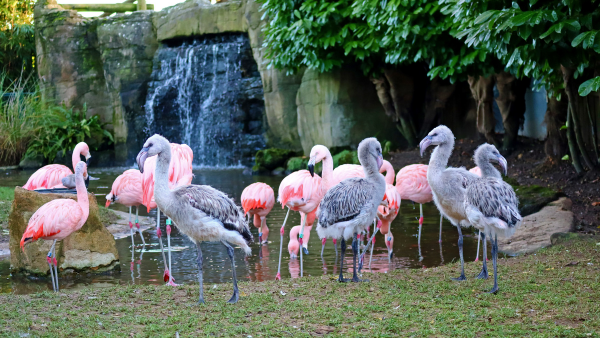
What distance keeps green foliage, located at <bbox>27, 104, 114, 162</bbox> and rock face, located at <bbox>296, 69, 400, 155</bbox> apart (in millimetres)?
7465

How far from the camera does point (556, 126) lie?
1016 cm

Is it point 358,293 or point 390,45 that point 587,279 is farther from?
point 390,45

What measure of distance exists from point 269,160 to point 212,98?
160 inches

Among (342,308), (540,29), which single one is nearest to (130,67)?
(540,29)

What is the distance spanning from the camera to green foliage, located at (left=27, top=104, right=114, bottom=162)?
18844mm

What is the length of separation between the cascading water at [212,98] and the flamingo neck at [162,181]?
14067 mm

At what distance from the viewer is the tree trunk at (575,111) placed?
8.16 m

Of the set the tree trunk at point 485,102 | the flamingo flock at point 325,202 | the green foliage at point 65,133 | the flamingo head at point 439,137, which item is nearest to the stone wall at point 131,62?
the green foliage at point 65,133

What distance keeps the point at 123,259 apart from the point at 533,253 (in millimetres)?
4434

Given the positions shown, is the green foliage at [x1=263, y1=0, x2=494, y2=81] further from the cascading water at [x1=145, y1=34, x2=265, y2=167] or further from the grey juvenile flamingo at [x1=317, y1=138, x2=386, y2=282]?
the grey juvenile flamingo at [x1=317, y1=138, x2=386, y2=282]

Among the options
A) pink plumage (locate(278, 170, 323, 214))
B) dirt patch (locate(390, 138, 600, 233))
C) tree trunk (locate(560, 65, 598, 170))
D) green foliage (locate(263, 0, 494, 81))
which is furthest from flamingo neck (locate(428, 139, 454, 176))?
green foliage (locate(263, 0, 494, 81))

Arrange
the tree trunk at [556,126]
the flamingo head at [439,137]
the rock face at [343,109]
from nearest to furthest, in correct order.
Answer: the flamingo head at [439,137], the tree trunk at [556,126], the rock face at [343,109]

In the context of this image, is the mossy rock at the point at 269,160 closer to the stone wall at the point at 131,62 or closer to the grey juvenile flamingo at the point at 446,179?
the stone wall at the point at 131,62

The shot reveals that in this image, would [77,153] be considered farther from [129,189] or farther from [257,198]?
[257,198]
